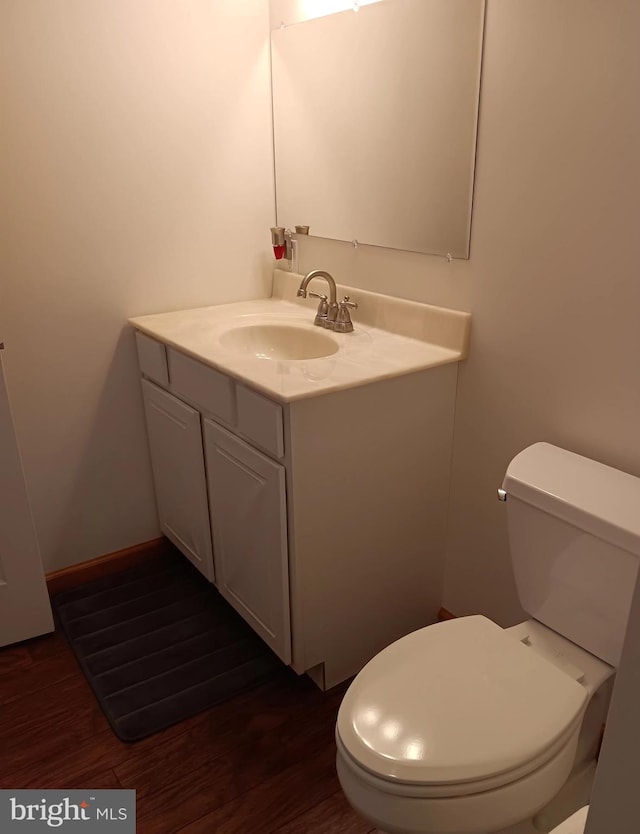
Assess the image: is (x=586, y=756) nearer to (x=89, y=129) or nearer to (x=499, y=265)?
(x=499, y=265)

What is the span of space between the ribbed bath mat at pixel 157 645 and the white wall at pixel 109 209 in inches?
7.4

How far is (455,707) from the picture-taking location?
3.86ft

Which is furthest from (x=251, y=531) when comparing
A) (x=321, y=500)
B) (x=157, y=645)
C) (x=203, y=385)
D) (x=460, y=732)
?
(x=460, y=732)

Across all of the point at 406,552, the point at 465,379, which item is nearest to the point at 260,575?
the point at 406,552

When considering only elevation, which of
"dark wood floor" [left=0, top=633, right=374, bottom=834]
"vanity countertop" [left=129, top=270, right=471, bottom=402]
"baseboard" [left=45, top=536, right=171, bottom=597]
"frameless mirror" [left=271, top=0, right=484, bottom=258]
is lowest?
"dark wood floor" [left=0, top=633, right=374, bottom=834]

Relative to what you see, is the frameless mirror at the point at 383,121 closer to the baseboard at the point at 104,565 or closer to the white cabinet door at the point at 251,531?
the white cabinet door at the point at 251,531

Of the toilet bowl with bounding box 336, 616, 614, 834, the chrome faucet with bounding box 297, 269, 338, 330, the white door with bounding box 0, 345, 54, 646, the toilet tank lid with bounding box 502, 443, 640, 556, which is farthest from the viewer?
the chrome faucet with bounding box 297, 269, 338, 330

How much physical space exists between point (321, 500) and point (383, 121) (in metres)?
1.06

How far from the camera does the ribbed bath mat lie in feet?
5.77

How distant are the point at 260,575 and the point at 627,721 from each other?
1.36 meters

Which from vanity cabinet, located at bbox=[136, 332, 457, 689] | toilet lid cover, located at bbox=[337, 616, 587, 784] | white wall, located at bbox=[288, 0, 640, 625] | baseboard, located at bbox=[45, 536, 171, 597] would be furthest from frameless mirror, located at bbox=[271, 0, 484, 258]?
baseboard, located at bbox=[45, 536, 171, 597]

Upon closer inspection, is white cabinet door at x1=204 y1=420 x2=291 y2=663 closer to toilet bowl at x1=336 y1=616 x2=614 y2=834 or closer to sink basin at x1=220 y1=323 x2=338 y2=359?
sink basin at x1=220 y1=323 x2=338 y2=359

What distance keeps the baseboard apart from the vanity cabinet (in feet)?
1.39

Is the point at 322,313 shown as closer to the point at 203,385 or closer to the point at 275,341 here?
the point at 275,341
